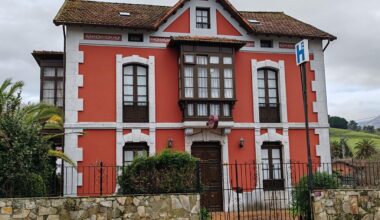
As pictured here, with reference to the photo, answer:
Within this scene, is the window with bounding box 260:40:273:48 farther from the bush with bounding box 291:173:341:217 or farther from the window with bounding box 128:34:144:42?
the bush with bounding box 291:173:341:217

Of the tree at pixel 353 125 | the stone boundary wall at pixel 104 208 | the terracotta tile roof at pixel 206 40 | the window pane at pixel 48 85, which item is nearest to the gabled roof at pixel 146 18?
the terracotta tile roof at pixel 206 40

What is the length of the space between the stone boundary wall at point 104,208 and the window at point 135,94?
5776 millimetres

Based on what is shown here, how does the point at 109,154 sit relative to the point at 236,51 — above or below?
below

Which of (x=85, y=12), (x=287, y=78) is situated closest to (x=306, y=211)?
(x=287, y=78)

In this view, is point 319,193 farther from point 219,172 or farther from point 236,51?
point 236,51

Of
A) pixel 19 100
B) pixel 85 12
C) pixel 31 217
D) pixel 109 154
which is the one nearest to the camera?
pixel 31 217

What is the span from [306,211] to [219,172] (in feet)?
16.0

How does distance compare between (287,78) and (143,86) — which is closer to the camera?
(143,86)

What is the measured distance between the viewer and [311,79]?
1831 centimetres

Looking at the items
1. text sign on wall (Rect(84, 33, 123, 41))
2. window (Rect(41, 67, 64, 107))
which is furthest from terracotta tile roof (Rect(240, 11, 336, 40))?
window (Rect(41, 67, 64, 107))

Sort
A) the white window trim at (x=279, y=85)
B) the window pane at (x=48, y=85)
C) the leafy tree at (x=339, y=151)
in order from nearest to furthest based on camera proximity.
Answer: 1. the white window trim at (x=279, y=85)
2. the window pane at (x=48, y=85)
3. the leafy tree at (x=339, y=151)

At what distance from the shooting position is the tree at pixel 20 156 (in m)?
10.7

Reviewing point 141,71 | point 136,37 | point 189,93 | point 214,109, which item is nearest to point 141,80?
point 141,71

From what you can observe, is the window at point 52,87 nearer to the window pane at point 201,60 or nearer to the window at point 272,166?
the window pane at point 201,60
